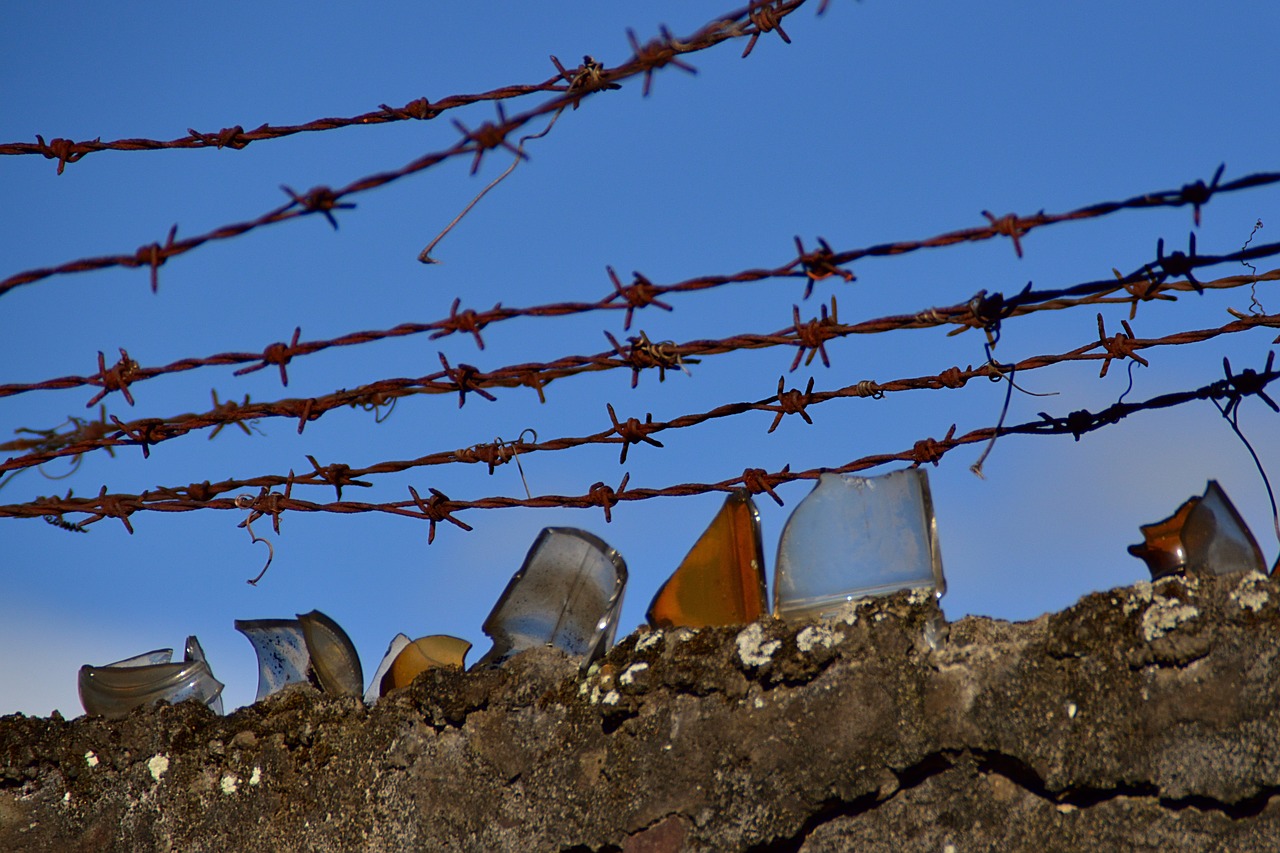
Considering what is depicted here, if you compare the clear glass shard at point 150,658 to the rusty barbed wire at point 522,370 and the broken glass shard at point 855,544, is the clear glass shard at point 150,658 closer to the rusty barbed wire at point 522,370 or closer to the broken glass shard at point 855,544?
the rusty barbed wire at point 522,370

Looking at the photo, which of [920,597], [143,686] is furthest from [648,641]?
[143,686]

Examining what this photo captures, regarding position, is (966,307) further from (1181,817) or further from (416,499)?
(416,499)

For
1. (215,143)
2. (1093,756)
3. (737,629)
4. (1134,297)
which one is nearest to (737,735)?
(737,629)

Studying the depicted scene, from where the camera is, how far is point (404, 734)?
223 centimetres

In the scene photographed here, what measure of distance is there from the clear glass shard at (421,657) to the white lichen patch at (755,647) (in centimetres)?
62

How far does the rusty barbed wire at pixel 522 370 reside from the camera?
199cm

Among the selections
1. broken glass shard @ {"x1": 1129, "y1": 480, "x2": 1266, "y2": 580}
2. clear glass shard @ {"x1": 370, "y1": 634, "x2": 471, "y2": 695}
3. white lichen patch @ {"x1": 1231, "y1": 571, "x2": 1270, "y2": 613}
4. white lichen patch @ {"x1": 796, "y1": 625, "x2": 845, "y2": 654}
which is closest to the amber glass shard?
white lichen patch @ {"x1": 796, "y1": 625, "x2": 845, "y2": 654}

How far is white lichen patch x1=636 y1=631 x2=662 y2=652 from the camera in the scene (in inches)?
84.0

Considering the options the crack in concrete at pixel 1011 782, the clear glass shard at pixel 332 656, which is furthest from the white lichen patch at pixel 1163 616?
the clear glass shard at pixel 332 656

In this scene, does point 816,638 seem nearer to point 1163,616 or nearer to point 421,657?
point 1163,616

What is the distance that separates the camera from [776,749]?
1.98 metres

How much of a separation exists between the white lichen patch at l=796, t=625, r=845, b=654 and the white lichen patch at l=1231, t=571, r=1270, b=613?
1.83 ft

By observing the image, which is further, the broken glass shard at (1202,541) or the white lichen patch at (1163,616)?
the broken glass shard at (1202,541)

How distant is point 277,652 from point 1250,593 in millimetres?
1731
